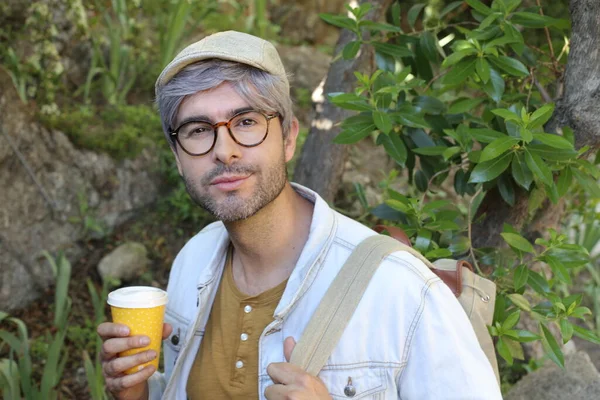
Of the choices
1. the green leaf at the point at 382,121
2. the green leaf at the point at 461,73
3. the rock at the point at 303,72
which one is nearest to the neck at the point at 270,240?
the green leaf at the point at 382,121

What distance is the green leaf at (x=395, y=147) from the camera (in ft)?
7.08

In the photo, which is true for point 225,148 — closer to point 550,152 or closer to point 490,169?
point 490,169

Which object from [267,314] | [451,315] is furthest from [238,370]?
[451,315]

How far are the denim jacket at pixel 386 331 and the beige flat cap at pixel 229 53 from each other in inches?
16.9

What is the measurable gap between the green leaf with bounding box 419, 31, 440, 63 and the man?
0.71m

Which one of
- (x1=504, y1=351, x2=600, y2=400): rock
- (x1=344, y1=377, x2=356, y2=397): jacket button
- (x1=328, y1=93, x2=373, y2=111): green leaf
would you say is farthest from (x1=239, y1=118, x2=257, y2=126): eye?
(x1=504, y1=351, x2=600, y2=400): rock

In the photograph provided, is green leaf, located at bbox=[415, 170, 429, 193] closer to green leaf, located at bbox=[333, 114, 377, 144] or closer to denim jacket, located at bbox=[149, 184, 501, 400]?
green leaf, located at bbox=[333, 114, 377, 144]

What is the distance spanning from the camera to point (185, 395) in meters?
1.96

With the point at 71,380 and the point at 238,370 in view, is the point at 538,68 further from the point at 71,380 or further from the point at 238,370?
the point at 71,380

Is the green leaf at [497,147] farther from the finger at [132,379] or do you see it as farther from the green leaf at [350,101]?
the finger at [132,379]

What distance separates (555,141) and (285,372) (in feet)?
3.18

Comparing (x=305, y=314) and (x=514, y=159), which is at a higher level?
(x=514, y=159)

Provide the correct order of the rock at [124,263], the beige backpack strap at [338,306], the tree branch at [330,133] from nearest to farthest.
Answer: the beige backpack strap at [338,306] < the tree branch at [330,133] < the rock at [124,263]

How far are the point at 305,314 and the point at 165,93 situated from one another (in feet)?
2.31
